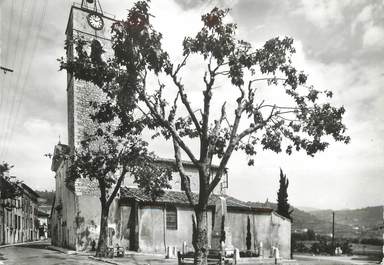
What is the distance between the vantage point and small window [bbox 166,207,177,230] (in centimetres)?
3059

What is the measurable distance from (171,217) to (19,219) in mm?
31224

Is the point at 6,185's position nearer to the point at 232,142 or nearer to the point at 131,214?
the point at 131,214

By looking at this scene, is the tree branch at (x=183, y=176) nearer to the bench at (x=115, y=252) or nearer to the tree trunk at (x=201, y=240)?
the tree trunk at (x=201, y=240)

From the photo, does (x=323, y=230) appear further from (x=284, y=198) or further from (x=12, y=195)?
(x=12, y=195)

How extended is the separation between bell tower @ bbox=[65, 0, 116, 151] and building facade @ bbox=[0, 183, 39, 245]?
9.46 metres

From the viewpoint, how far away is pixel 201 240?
1424 centimetres

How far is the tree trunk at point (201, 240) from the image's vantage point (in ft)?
46.5

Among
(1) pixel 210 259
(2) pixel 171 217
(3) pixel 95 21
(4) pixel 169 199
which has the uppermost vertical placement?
(3) pixel 95 21

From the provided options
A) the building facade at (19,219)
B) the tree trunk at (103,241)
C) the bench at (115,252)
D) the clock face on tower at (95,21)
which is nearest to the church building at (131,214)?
the clock face on tower at (95,21)

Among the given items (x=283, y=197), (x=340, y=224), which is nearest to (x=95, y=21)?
(x=283, y=197)

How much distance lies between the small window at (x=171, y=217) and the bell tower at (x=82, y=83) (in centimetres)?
887

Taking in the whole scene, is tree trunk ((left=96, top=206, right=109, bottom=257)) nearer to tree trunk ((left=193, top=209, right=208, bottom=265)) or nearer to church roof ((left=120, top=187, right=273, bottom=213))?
church roof ((left=120, top=187, right=273, bottom=213))

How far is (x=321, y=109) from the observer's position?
1510cm

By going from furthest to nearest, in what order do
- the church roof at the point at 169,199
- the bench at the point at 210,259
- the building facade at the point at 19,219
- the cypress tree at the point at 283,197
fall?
the building facade at the point at 19,219 → the cypress tree at the point at 283,197 → the church roof at the point at 169,199 → the bench at the point at 210,259
